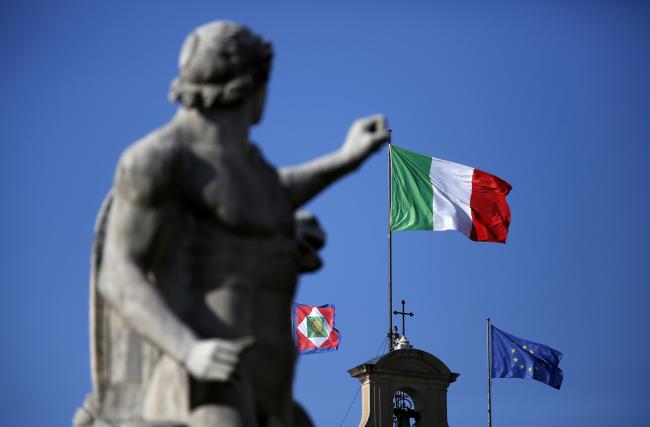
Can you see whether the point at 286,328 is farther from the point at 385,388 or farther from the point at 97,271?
the point at 385,388

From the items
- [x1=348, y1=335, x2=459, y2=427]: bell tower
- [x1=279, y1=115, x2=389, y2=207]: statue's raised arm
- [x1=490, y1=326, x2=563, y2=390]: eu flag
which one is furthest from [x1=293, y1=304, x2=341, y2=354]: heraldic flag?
[x1=279, y1=115, x2=389, y2=207]: statue's raised arm

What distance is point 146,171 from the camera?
297 inches

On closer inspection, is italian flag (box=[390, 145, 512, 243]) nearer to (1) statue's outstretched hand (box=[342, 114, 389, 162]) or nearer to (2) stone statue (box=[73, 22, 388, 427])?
(1) statue's outstretched hand (box=[342, 114, 389, 162])

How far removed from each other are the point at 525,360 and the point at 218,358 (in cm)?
4111

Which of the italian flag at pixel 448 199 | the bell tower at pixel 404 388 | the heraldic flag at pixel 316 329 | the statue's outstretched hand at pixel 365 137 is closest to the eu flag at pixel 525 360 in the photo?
the bell tower at pixel 404 388

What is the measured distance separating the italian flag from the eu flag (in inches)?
371

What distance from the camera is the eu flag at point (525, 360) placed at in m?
47.1

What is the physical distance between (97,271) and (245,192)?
34.7 inches

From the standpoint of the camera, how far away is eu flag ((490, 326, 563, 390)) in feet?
154

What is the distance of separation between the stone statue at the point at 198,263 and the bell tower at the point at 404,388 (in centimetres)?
3810

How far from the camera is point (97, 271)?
25.6 ft

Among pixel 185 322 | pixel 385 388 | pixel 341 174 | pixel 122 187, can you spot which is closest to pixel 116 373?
pixel 185 322

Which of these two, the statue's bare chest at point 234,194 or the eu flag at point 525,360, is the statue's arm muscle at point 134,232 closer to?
the statue's bare chest at point 234,194

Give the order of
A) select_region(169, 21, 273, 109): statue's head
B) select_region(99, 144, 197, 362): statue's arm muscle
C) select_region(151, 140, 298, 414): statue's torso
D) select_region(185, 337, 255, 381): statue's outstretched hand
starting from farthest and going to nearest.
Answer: select_region(169, 21, 273, 109): statue's head
select_region(151, 140, 298, 414): statue's torso
select_region(99, 144, 197, 362): statue's arm muscle
select_region(185, 337, 255, 381): statue's outstretched hand
